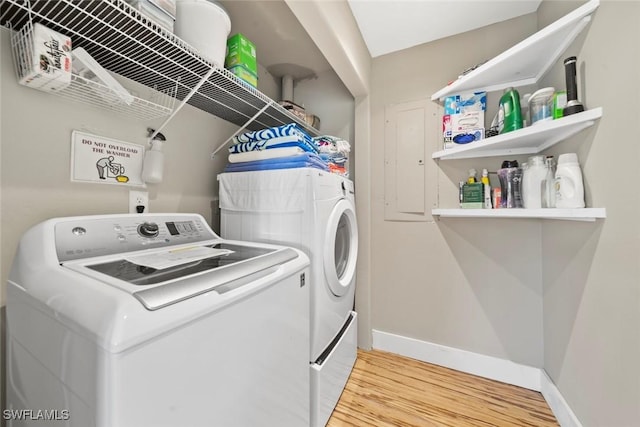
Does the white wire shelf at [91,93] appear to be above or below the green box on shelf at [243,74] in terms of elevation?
below

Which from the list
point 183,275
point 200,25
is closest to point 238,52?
point 200,25

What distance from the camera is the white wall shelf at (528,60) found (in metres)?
1.11

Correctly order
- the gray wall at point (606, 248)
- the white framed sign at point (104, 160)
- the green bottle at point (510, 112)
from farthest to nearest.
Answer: the green bottle at point (510, 112) < the white framed sign at point (104, 160) < the gray wall at point (606, 248)

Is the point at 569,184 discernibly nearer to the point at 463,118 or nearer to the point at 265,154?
the point at 463,118

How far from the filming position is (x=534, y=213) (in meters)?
1.29

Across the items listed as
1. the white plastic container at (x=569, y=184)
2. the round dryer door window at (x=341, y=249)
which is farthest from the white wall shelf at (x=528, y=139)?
the round dryer door window at (x=341, y=249)

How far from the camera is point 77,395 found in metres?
0.45

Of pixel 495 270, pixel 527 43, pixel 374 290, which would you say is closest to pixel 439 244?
pixel 495 270

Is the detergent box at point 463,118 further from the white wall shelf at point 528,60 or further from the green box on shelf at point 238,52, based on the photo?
the green box on shelf at point 238,52

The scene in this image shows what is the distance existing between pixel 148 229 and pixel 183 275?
0.48 metres

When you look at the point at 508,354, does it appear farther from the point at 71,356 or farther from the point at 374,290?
the point at 71,356

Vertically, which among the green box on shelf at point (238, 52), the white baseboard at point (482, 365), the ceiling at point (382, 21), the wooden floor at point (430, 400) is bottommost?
the wooden floor at point (430, 400)

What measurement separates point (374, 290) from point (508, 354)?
3.17 feet

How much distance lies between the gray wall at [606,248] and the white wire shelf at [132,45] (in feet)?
5.00
